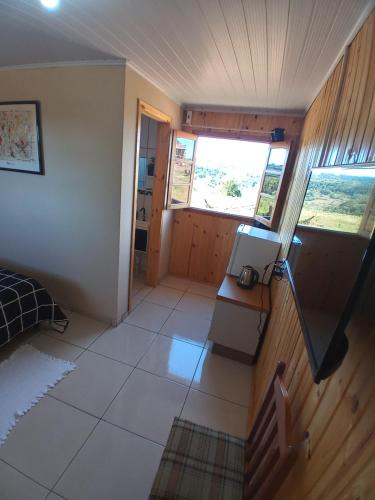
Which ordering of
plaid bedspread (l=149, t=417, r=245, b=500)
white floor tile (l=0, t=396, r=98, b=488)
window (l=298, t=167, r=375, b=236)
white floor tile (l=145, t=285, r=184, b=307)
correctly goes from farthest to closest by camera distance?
white floor tile (l=145, t=285, r=184, b=307) → white floor tile (l=0, t=396, r=98, b=488) → plaid bedspread (l=149, t=417, r=245, b=500) → window (l=298, t=167, r=375, b=236)

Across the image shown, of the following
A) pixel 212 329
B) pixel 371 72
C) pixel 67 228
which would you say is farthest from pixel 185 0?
pixel 212 329

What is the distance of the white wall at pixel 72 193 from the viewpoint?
A: 1.96 m

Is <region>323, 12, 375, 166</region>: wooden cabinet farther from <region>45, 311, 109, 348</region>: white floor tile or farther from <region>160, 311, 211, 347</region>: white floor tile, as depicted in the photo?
<region>45, 311, 109, 348</region>: white floor tile

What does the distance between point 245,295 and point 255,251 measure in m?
0.48

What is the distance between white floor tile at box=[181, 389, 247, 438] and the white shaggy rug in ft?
3.28

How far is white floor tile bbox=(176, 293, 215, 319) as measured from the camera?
292 cm

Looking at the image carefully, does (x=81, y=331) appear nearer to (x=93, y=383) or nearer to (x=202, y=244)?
(x=93, y=383)

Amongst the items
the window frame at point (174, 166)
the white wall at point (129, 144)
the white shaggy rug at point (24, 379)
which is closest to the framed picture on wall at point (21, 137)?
the white wall at point (129, 144)

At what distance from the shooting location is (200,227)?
11.2 feet

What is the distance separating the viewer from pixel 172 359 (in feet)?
7.13

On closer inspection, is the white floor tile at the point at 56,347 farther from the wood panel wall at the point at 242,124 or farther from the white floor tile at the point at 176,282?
the wood panel wall at the point at 242,124

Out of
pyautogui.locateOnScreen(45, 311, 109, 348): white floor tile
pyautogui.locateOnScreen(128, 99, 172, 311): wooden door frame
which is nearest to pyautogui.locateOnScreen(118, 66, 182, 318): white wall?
pyautogui.locateOnScreen(128, 99, 172, 311): wooden door frame

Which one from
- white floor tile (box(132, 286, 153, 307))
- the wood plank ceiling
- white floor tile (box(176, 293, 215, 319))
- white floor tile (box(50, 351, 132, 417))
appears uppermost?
the wood plank ceiling

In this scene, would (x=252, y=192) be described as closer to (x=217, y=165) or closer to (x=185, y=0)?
(x=217, y=165)
